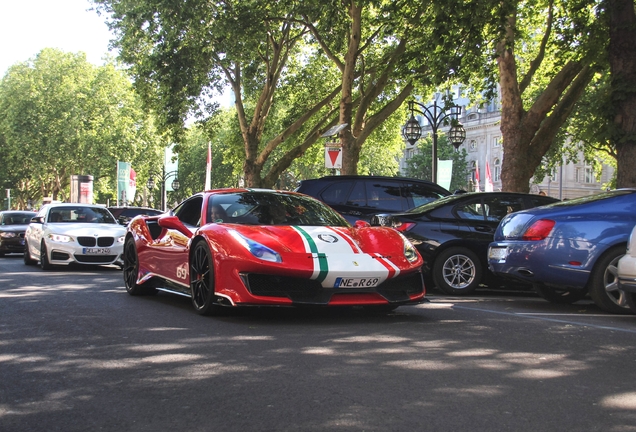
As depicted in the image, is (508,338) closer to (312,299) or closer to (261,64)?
(312,299)

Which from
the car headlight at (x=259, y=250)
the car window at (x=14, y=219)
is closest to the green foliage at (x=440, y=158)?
the car window at (x=14, y=219)

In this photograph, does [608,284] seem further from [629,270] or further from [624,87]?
[624,87]

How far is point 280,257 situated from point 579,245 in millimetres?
3547

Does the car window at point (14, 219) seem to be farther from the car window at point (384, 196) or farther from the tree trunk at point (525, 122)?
the tree trunk at point (525, 122)

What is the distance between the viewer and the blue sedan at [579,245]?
344 inches

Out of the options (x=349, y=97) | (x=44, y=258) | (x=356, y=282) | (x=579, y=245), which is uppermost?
(x=349, y=97)

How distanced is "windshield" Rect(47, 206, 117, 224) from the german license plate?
11.3m

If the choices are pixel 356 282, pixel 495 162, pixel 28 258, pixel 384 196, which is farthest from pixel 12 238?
pixel 495 162

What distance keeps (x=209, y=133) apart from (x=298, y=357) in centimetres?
3284

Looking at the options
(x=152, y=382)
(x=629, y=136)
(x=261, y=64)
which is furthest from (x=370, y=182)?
(x=261, y=64)

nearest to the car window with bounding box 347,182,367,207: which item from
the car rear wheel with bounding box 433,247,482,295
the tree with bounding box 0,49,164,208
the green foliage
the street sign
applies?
the car rear wheel with bounding box 433,247,482,295

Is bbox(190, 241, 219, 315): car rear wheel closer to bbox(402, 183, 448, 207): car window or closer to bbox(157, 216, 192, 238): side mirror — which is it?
bbox(157, 216, 192, 238): side mirror

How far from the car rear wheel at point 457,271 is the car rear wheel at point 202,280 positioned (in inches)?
166

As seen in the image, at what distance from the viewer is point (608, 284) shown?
8.75 metres
